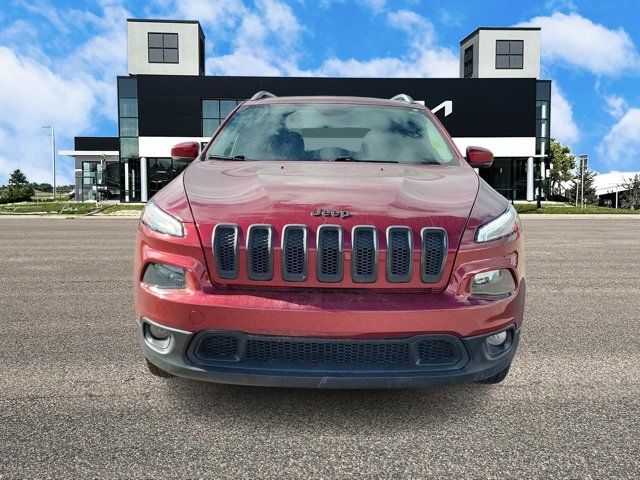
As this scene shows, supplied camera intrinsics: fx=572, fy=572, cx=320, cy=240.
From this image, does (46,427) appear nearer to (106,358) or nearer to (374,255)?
(106,358)

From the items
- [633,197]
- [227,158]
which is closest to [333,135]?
[227,158]

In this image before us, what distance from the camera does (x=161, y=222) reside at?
2947 mm

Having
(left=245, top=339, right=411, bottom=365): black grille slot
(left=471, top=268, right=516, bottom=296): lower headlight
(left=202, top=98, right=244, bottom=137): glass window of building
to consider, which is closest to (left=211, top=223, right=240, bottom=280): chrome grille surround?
(left=245, top=339, right=411, bottom=365): black grille slot

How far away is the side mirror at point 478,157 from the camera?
177 inches

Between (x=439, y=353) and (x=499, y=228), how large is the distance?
2.40 feet

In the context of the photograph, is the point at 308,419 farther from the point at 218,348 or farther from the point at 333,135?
the point at 333,135

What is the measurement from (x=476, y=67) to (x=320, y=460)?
52.3 m

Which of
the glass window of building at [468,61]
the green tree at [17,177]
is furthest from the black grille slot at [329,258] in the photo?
the green tree at [17,177]

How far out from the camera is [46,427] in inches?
111

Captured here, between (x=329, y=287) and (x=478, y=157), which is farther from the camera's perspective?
(x=478, y=157)

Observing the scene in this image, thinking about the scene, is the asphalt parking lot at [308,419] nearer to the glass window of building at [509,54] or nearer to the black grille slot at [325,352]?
the black grille slot at [325,352]

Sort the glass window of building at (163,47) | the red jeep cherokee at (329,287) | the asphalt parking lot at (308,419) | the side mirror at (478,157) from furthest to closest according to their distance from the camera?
the glass window of building at (163,47) → the side mirror at (478,157) → the red jeep cherokee at (329,287) → the asphalt parking lot at (308,419)

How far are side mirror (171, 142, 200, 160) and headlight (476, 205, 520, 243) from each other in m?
2.50

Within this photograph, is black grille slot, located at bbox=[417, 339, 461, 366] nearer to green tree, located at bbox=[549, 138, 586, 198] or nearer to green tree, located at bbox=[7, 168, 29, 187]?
green tree, located at bbox=[549, 138, 586, 198]
